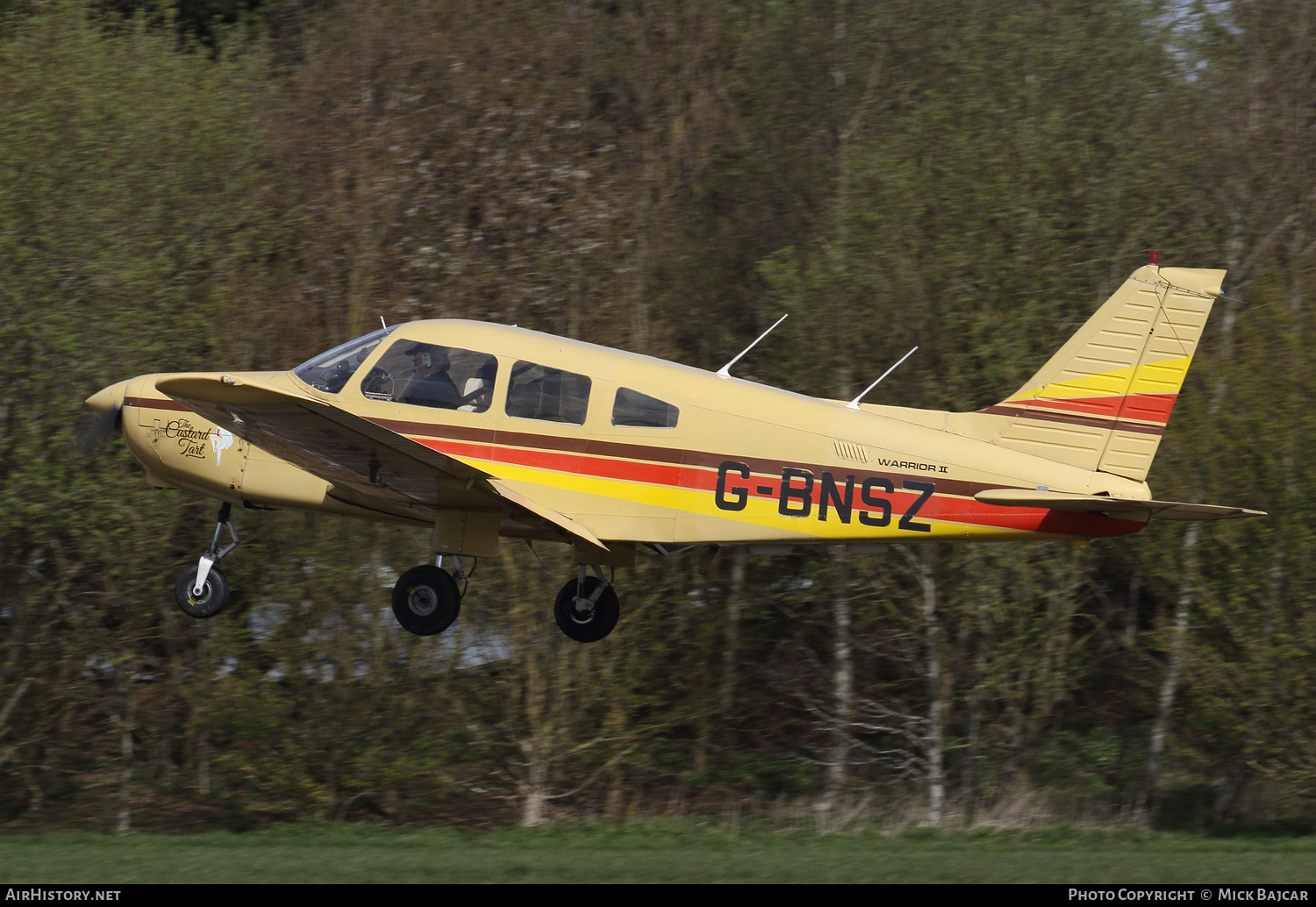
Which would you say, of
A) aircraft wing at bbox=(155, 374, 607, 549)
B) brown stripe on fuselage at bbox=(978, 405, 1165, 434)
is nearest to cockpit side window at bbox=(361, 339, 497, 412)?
aircraft wing at bbox=(155, 374, 607, 549)

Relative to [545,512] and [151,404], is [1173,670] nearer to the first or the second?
[545,512]

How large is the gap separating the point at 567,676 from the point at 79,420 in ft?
23.6

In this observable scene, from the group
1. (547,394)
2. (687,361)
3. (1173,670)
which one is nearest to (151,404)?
(547,394)

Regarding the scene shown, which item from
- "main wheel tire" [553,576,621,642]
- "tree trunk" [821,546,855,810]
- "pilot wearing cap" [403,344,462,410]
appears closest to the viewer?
"pilot wearing cap" [403,344,462,410]

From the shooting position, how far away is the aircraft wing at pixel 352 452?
828 cm

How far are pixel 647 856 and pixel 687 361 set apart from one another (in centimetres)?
784

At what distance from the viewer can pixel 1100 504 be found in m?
9.02

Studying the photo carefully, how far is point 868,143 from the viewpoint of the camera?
19094 mm

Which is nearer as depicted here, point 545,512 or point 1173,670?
point 545,512

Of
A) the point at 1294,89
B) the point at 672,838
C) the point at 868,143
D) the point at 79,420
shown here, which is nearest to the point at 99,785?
the point at 79,420

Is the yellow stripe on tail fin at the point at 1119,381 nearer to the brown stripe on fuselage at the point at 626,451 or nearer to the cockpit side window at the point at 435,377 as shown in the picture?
the brown stripe on fuselage at the point at 626,451

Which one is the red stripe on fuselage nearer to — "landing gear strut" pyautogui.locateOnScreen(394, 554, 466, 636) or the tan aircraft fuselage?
the tan aircraft fuselage

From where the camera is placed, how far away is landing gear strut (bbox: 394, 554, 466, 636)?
34.7ft

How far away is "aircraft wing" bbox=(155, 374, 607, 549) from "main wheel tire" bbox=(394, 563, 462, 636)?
52 cm
